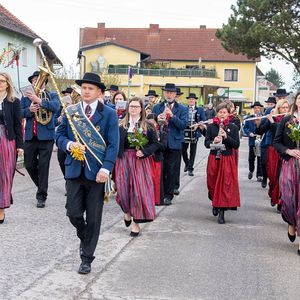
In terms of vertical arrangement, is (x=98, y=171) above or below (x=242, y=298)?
above

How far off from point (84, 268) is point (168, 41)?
67195 mm

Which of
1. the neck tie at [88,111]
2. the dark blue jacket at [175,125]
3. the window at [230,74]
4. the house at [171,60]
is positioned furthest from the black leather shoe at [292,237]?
the window at [230,74]

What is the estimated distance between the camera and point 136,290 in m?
6.05

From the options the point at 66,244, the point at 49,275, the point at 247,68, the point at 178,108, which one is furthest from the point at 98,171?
the point at 247,68

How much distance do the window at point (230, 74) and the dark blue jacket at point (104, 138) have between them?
65698 millimetres

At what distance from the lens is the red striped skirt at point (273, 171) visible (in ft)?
37.5

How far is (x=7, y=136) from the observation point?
29.3 feet

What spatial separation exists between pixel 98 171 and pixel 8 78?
9.82ft

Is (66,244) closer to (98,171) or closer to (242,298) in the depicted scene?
(98,171)

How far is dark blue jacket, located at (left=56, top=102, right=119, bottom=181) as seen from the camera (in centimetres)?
645

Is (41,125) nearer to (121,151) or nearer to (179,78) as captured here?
(121,151)

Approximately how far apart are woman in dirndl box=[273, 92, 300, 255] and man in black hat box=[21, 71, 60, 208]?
3.87 meters

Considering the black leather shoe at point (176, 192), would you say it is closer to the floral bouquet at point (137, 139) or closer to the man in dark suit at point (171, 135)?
the man in dark suit at point (171, 135)

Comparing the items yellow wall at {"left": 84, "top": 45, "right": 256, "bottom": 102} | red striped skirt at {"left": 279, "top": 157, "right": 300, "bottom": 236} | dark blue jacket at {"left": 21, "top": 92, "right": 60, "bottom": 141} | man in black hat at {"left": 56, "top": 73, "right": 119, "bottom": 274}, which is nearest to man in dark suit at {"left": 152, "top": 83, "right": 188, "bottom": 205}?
dark blue jacket at {"left": 21, "top": 92, "right": 60, "bottom": 141}
